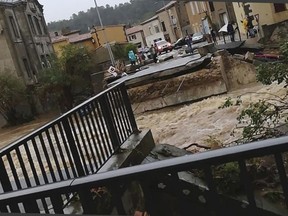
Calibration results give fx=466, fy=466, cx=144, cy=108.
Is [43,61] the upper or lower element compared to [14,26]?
lower

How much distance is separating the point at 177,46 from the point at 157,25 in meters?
36.2

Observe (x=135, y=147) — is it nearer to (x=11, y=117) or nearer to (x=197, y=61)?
(x=197, y=61)

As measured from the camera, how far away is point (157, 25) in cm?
9212

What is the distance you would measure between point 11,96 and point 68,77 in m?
4.29

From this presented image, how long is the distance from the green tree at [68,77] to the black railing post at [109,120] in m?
27.6

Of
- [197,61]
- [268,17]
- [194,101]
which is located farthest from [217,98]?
[268,17]

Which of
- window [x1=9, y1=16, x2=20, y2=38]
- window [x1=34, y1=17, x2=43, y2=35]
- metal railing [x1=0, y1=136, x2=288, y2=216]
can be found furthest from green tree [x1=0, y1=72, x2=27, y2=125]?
metal railing [x1=0, y1=136, x2=288, y2=216]

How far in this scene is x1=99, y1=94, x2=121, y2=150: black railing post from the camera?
632 centimetres

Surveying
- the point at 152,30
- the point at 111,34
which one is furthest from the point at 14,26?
the point at 152,30

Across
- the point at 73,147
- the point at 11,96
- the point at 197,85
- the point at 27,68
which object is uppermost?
the point at 27,68

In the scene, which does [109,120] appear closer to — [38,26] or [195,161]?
[195,161]

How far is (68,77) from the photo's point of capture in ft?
113

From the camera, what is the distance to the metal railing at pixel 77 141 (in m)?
4.43

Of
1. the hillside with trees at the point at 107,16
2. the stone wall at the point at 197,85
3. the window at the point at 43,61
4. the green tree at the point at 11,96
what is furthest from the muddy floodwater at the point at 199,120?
Answer: the hillside with trees at the point at 107,16
